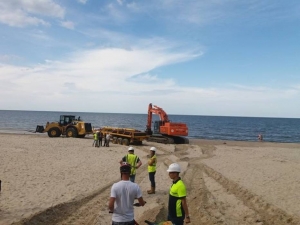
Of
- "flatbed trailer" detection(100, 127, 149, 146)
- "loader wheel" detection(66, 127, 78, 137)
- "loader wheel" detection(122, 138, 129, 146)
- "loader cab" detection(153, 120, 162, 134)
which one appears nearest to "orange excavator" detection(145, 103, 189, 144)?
"loader cab" detection(153, 120, 162, 134)

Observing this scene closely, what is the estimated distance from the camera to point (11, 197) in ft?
32.1

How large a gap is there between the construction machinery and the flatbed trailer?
3980 millimetres

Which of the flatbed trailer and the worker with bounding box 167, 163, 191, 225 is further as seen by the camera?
the flatbed trailer

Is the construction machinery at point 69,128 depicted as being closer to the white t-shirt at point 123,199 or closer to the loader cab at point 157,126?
the loader cab at point 157,126

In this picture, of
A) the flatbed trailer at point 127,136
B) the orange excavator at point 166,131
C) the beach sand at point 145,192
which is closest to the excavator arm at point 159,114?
the orange excavator at point 166,131

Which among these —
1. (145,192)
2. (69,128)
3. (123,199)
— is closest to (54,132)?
(69,128)

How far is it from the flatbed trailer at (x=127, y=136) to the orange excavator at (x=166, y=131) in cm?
238

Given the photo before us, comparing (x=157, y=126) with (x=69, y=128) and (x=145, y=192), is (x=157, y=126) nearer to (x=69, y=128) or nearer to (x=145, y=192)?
(x=69, y=128)

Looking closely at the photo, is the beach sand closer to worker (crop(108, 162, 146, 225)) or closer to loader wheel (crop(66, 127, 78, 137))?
worker (crop(108, 162, 146, 225))

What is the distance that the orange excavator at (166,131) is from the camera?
28.5 metres

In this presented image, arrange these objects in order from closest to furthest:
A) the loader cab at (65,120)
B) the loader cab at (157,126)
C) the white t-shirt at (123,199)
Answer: the white t-shirt at (123,199), the loader cab at (157,126), the loader cab at (65,120)

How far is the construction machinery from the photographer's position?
3158 cm

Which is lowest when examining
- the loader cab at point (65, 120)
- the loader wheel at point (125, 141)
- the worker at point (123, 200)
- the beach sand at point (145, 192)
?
the beach sand at point (145, 192)

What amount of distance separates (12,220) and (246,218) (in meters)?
6.06
